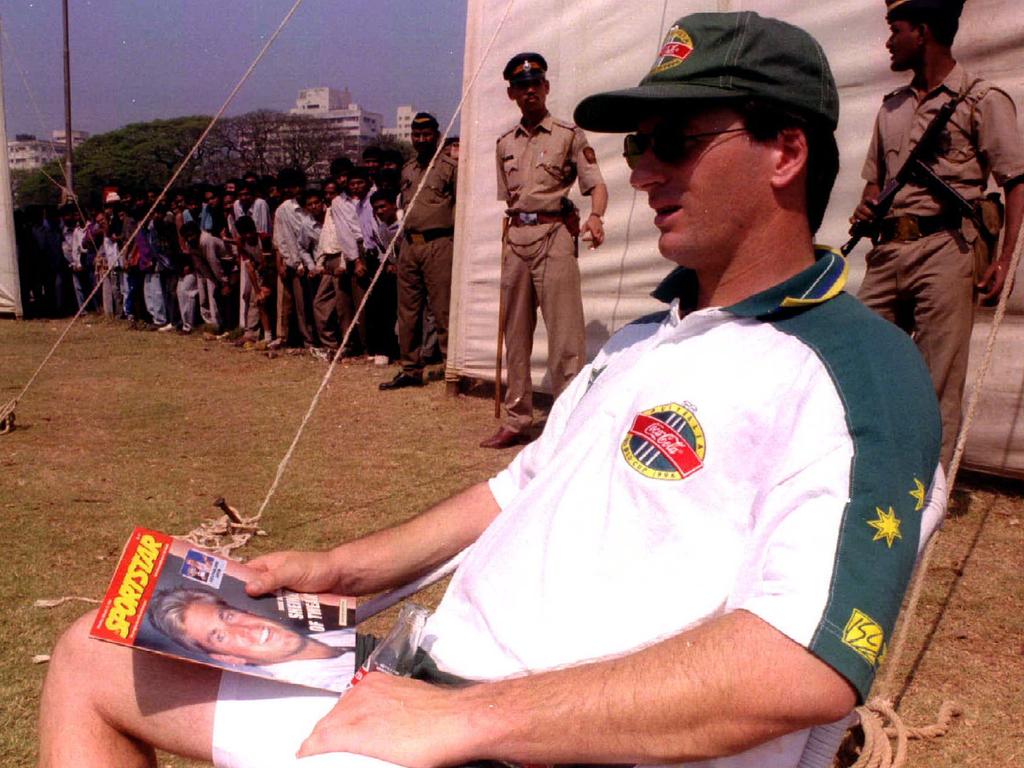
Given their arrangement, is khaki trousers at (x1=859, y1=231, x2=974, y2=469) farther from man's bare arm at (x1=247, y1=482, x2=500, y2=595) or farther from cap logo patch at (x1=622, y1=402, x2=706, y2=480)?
cap logo patch at (x1=622, y1=402, x2=706, y2=480)

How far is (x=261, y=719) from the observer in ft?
4.27

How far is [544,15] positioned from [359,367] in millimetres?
3980

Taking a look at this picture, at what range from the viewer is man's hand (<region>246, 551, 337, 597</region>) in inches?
62.8

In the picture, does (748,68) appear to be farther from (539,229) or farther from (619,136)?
(619,136)

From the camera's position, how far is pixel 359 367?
29.0 feet

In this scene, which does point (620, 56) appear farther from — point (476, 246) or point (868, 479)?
point (868, 479)

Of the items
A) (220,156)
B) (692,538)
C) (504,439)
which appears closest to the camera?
(692,538)

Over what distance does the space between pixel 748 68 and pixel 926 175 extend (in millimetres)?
2719

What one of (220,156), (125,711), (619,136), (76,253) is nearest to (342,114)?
(220,156)

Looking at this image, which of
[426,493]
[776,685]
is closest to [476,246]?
[426,493]

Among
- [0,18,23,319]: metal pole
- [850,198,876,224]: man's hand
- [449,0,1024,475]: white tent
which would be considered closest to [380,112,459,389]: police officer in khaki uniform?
[449,0,1024,475]: white tent

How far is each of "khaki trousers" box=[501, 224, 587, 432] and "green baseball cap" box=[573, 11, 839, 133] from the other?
409cm

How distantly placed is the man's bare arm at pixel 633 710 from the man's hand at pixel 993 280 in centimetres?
313

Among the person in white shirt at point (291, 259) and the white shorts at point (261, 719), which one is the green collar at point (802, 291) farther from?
the person in white shirt at point (291, 259)
